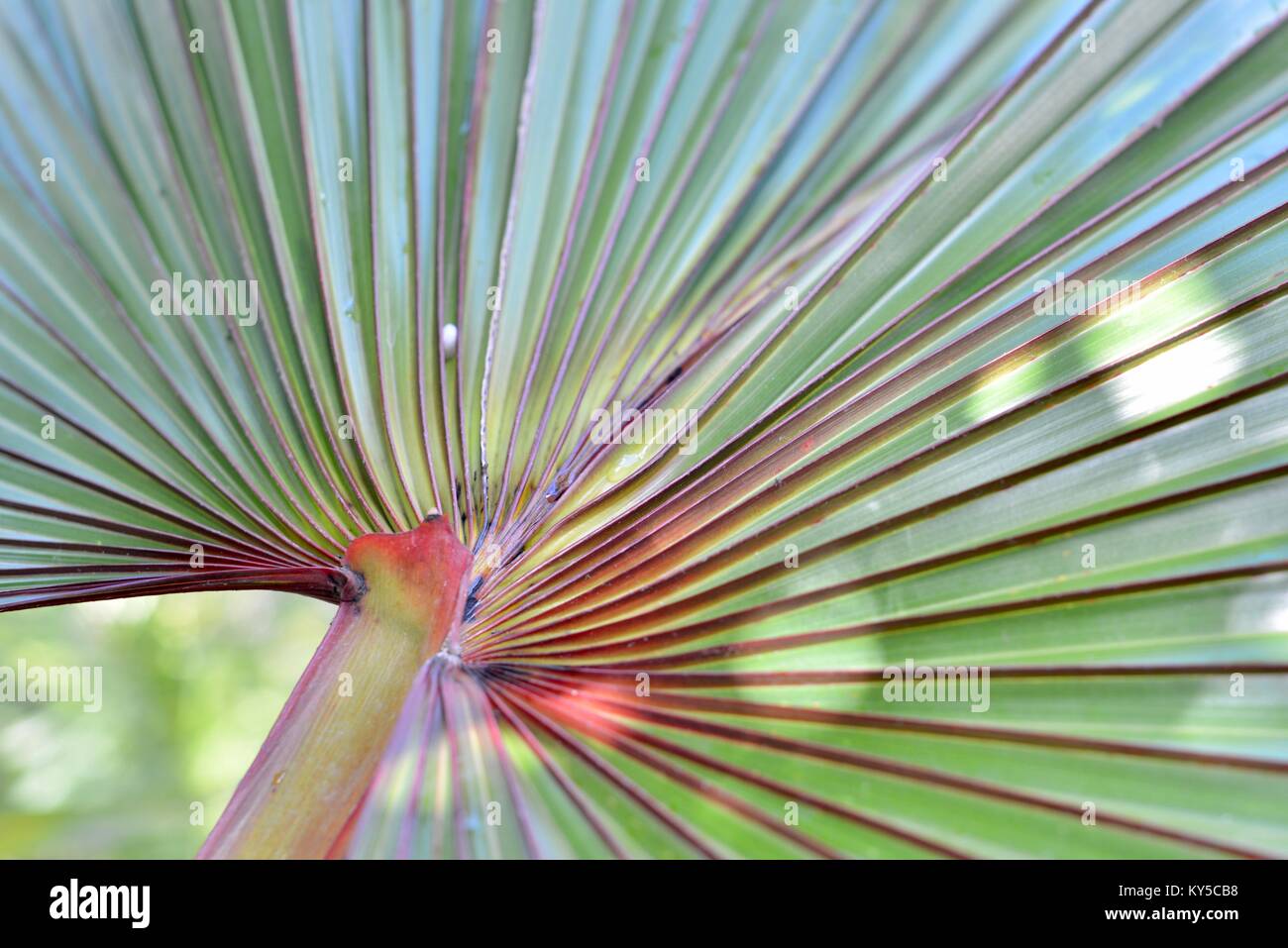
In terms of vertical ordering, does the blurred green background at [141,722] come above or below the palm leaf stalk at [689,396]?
below

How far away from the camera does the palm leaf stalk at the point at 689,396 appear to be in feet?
3.76

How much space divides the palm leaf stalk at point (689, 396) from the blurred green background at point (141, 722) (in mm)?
5426

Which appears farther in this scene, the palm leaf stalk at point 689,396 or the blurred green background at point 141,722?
the blurred green background at point 141,722

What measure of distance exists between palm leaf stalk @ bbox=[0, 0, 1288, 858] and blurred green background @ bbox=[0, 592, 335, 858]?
214 inches

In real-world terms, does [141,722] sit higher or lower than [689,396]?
lower

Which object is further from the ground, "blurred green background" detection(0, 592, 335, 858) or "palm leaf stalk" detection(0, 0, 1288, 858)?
"palm leaf stalk" detection(0, 0, 1288, 858)

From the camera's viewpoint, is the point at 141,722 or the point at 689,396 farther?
the point at 141,722

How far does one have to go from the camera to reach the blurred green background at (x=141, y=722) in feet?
19.6

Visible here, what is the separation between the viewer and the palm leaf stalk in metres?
1.14

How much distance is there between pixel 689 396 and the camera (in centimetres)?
155

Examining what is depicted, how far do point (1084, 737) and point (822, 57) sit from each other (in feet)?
3.36

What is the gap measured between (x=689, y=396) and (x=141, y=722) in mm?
6487
